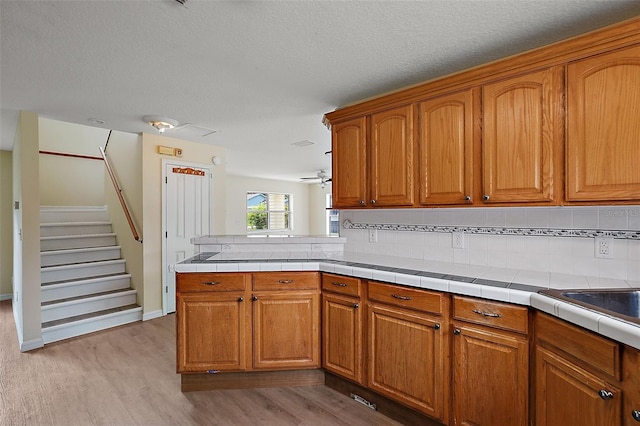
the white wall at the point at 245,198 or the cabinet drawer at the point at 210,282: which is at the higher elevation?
the white wall at the point at 245,198

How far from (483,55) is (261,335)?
2.48 metres

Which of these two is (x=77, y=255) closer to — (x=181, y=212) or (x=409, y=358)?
(x=181, y=212)

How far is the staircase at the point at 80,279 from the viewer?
3.47 metres

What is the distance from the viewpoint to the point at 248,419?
1.98 m

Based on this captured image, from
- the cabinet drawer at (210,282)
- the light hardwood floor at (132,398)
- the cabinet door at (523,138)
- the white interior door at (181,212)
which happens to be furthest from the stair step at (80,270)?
the cabinet door at (523,138)

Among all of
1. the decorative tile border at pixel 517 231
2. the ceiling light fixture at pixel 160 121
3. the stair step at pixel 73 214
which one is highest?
the ceiling light fixture at pixel 160 121

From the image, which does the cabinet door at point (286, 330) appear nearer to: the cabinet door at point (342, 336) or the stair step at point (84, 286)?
the cabinet door at point (342, 336)

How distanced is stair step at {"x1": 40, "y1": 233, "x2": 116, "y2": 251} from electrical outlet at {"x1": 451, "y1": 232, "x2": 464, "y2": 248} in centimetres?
492

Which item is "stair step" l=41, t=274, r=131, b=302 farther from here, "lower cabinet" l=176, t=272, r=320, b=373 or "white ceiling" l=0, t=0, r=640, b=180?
"lower cabinet" l=176, t=272, r=320, b=373

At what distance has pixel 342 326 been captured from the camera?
2.20m

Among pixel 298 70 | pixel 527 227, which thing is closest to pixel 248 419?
pixel 527 227

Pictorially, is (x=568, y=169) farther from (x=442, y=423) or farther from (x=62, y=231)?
(x=62, y=231)

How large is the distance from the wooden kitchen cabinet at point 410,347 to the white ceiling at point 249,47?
1519 millimetres

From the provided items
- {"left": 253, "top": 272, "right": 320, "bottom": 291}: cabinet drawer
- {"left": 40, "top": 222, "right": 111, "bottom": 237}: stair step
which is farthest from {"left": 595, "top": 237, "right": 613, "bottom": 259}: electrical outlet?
{"left": 40, "top": 222, "right": 111, "bottom": 237}: stair step
